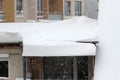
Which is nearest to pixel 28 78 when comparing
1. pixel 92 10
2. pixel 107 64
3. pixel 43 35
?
pixel 43 35

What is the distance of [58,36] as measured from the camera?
9078 millimetres

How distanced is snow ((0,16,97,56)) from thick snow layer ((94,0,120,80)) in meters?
4.29

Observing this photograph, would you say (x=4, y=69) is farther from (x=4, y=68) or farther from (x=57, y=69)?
(x=57, y=69)

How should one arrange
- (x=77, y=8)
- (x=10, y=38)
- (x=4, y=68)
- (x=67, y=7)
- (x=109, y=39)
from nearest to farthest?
(x=109, y=39)
(x=10, y=38)
(x=4, y=68)
(x=67, y=7)
(x=77, y=8)

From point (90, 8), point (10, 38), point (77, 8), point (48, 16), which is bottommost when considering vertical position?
point (10, 38)

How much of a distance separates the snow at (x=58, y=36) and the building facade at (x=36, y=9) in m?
7.42

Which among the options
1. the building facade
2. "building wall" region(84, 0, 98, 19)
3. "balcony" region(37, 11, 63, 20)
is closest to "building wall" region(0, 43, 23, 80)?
the building facade

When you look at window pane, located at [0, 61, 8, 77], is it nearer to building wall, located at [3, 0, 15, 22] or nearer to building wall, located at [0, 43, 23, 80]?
building wall, located at [0, 43, 23, 80]

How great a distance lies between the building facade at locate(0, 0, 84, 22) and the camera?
750 inches

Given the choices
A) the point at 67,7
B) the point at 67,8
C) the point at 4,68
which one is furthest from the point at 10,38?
the point at 67,7

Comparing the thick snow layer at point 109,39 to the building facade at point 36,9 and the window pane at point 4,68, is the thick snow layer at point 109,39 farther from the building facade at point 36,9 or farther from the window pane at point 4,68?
the building facade at point 36,9

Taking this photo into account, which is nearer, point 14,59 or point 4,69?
point 14,59

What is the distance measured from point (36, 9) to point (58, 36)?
1288 cm

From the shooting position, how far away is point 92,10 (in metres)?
33.9
